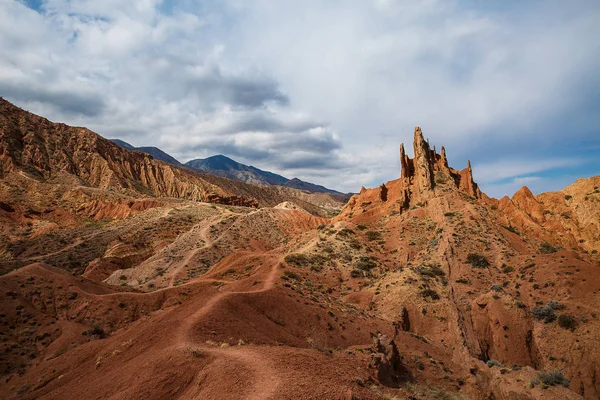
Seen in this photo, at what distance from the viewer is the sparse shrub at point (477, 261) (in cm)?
3916

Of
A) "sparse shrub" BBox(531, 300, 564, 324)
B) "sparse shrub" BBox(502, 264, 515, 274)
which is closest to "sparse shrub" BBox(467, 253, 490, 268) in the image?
"sparse shrub" BBox(502, 264, 515, 274)

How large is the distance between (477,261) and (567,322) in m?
13.2

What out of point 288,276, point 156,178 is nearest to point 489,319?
point 288,276

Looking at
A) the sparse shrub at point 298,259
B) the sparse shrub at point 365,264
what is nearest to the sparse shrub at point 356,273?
the sparse shrub at point 365,264

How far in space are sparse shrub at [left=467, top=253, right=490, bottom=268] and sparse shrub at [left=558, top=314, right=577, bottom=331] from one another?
12.0m

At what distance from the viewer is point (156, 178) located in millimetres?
133375

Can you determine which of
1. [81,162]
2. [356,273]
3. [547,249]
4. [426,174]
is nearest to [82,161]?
[81,162]

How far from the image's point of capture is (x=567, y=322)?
2658cm

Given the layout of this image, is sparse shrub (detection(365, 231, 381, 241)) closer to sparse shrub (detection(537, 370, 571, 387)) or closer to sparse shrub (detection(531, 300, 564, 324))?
sparse shrub (detection(531, 300, 564, 324))

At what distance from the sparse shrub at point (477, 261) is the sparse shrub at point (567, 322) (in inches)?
471

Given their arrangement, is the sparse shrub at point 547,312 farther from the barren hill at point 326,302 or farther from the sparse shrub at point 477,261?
the sparse shrub at point 477,261

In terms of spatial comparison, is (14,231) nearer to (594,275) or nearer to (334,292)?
(334,292)

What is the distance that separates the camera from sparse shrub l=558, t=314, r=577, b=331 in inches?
1035

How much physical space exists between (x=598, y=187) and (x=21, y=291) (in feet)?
306
